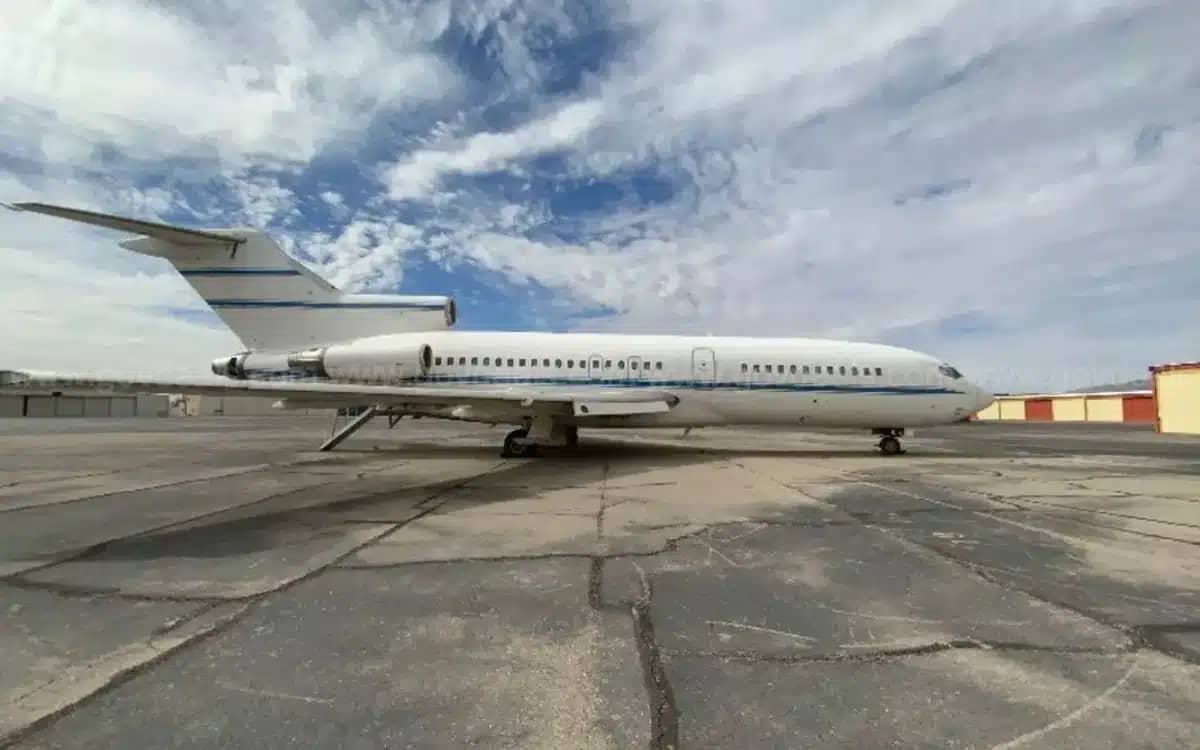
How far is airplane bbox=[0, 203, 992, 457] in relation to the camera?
15.5 metres

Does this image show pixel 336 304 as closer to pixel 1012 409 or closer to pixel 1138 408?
pixel 1138 408

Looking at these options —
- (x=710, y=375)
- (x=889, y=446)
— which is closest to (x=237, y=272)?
(x=710, y=375)

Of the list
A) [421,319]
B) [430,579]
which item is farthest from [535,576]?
A: [421,319]

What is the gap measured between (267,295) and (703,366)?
37.8ft

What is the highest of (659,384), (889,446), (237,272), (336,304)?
(237,272)

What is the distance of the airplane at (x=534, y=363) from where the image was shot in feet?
50.8

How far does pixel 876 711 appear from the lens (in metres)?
2.75

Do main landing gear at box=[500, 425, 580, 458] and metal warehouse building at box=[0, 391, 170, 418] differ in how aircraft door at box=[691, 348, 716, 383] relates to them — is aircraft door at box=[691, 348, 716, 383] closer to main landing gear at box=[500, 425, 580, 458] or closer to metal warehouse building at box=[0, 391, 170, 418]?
main landing gear at box=[500, 425, 580, 458]

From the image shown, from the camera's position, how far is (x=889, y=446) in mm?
16750

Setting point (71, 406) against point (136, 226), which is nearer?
point (136, 226)

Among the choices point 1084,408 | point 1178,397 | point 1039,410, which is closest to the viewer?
point 1178,397

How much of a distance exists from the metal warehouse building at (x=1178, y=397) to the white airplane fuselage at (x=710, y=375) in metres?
20.5

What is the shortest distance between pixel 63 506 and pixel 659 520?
7.64 meters

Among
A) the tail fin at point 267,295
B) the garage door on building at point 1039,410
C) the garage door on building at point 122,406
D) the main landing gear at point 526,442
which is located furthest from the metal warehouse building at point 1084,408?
the garage door on building at point 122,406
